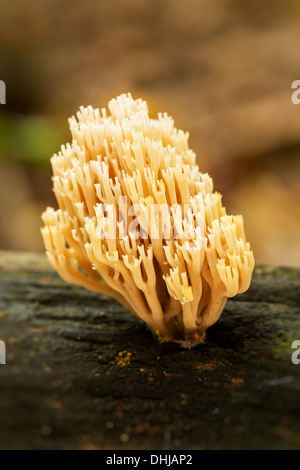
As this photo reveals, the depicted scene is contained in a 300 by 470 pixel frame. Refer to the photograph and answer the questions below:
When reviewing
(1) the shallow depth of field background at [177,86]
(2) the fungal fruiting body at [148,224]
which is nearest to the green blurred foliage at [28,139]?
(1) the shallow depth of field background at [177,86]

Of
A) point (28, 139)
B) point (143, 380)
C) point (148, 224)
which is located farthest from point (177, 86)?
point (143, 380)

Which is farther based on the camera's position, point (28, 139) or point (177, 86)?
point (177, 86)

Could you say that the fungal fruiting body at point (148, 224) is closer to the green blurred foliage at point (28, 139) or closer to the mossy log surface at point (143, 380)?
the mossy log surface at point (143, 380)

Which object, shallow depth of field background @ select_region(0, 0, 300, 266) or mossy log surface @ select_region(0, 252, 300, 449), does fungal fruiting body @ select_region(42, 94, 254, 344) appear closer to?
mossy log surface @ select_region(0, 252, 300, 449)

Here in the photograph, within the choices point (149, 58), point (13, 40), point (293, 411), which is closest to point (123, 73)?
point (149, 58)

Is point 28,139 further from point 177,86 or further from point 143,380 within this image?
point 143,380
